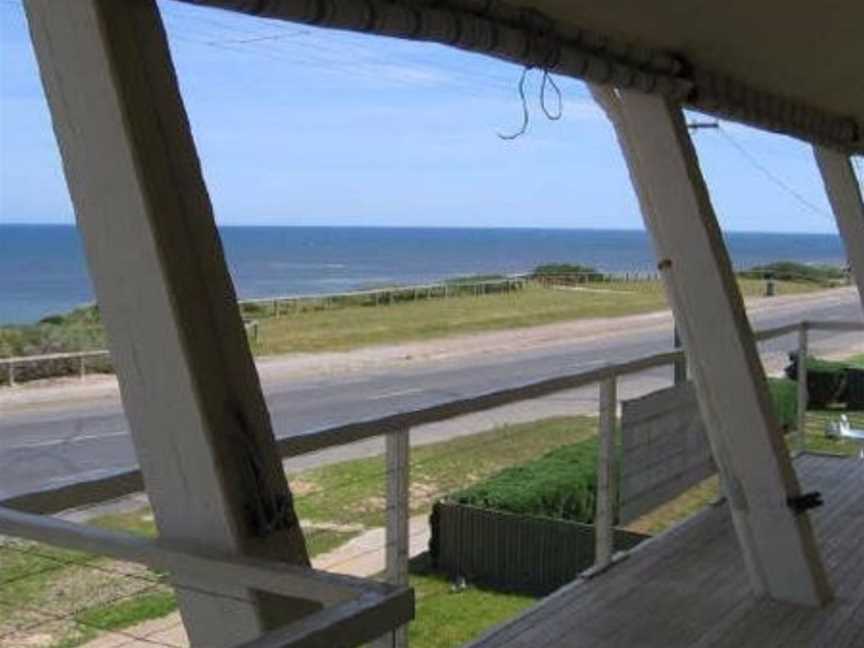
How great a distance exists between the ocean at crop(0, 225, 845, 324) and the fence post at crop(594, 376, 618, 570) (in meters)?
35.7

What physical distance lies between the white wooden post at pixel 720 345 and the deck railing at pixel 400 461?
39 centimetres

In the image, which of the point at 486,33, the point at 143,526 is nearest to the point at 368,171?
the point at 143,526

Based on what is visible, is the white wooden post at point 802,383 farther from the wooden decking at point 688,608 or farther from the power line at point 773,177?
the wooden decking at point 688,608

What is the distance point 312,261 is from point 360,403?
257 ft

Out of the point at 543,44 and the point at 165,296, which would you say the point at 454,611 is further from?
the point at 165,296

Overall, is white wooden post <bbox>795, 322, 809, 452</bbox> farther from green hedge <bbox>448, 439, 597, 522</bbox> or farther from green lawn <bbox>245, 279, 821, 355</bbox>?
green lawn <bbox>245, 279, 821, 355</bbox>

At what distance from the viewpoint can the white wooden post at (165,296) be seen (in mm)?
1690

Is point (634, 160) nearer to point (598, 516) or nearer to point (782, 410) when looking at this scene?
point (598, 516)

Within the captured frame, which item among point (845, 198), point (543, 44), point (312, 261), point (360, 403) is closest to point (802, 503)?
point (543, 44)

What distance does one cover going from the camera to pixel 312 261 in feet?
311

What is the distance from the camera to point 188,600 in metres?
1.77

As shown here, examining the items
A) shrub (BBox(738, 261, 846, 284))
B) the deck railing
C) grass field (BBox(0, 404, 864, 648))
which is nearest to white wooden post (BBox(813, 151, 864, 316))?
the deck railing

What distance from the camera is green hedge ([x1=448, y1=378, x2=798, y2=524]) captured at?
628 cm

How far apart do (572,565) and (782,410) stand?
4143 mm
